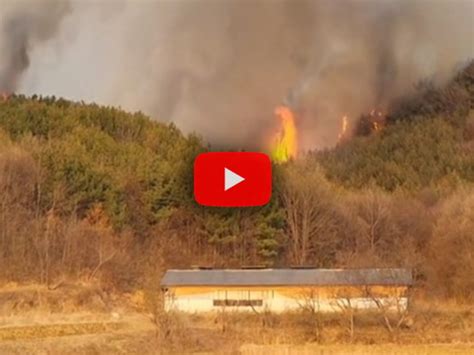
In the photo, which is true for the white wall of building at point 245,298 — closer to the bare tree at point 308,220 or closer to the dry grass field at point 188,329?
the dry grass field at point 188,329

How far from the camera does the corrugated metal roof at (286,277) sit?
120ft

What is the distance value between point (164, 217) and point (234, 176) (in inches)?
1202

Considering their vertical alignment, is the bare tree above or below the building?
above

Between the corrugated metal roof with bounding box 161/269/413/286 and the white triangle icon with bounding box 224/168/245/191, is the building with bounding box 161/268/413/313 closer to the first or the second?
the corrugated metal roof with bounding box 161/269/413/286

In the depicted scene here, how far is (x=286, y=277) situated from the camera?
39344mm

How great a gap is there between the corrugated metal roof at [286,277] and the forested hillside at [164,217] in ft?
15.4

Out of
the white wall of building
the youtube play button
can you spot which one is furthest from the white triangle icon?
the white wall of building

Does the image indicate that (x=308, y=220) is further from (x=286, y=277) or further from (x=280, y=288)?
(x=280, y=288)

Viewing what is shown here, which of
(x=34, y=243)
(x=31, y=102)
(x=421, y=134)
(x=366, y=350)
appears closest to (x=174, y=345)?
(x=366, y=350)

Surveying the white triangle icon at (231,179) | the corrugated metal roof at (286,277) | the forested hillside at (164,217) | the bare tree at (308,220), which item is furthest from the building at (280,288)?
the white triangle icon at (231,179)

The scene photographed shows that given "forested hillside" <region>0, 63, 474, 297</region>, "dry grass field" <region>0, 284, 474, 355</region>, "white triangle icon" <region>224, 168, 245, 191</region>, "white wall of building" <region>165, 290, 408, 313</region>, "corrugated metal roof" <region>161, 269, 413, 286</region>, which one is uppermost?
"forested hillside" <region>0, 63, 474, 297</region>

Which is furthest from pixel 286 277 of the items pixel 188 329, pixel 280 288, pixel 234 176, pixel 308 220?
pixel 234 176

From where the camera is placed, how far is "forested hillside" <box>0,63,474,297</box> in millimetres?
44625

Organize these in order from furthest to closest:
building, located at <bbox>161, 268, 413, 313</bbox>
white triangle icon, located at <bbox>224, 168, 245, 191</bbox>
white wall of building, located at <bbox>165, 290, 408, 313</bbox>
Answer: white wall of building, located at <bbox>165, 290, 408, 313</bbox> → building, located at <bbox>161, 268, 413, 313</bbox> → white triangle icon, located at <bbox>224, 168, 245, 191</bbox>
